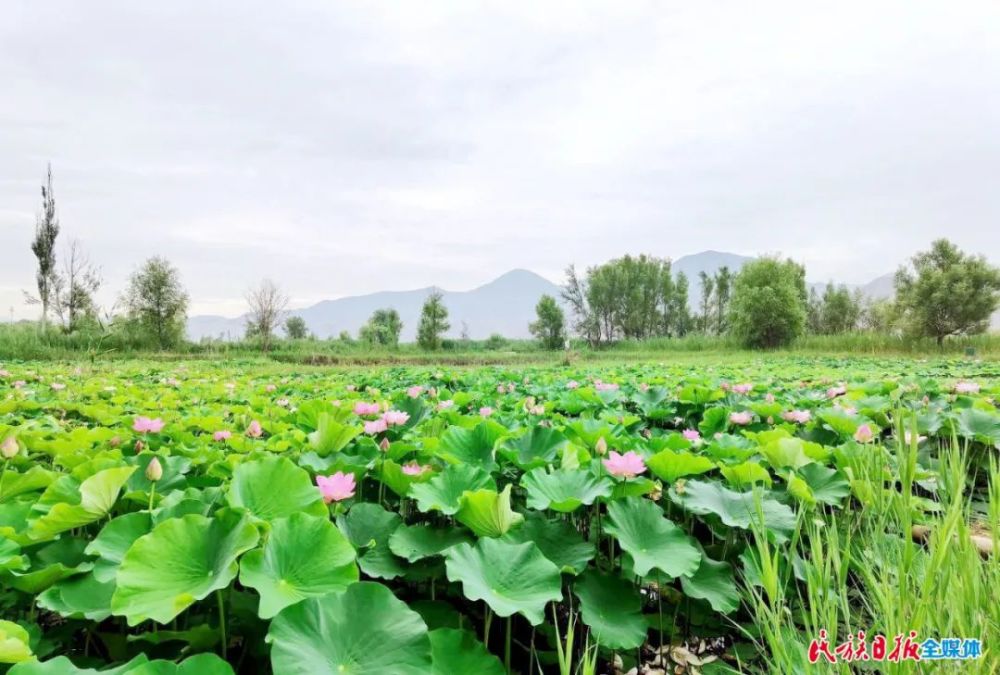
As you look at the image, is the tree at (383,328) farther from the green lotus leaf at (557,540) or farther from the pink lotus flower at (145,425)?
the green lotus leaf at (557,540)

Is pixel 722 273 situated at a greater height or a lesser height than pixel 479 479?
greater

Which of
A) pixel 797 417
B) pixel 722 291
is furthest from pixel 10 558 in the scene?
pixel 722 291

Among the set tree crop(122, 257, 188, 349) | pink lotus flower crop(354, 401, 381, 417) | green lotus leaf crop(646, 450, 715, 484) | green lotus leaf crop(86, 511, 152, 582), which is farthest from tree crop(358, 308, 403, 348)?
green lotus leaf crop(86, 511, 152, 582)

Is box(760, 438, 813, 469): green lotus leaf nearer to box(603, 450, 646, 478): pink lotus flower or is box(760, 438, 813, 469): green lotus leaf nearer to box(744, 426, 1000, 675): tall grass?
box(744, 426, 1000, 675): tall grass

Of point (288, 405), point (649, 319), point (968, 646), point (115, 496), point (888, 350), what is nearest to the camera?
point (968, 646)

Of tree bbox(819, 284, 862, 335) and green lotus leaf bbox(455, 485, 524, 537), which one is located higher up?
tree bbox(819, 284, 862, 335)

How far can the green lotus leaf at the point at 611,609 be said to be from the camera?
106 cm

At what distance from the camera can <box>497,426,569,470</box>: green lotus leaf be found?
1618mm

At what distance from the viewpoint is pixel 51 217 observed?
27500mm

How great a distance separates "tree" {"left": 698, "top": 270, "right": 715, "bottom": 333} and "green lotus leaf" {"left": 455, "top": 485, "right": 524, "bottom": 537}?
5814cm

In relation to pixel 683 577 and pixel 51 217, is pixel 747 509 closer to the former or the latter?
pixel 683 577

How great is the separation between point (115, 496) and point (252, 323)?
125 feet

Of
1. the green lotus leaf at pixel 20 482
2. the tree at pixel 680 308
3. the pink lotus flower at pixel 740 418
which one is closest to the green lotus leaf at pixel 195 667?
the green lotus leaf at pixel 20 482

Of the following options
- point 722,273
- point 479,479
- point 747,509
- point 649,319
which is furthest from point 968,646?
point 722,273
